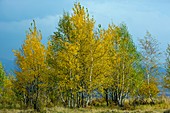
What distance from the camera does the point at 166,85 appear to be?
4325cm

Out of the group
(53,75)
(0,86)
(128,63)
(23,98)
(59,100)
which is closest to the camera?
(53,75)

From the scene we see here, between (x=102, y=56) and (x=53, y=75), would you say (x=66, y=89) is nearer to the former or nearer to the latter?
(x=53, y=75)

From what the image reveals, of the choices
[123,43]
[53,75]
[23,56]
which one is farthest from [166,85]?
[23,56]

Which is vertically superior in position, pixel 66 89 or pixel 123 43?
pixel 123 43

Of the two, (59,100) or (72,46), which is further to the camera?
(59,100)

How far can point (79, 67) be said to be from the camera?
116 ft

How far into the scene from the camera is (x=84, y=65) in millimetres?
35375

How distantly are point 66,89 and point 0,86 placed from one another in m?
22.8

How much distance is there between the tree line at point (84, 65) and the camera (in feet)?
115

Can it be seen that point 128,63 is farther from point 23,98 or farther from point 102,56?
point 23,98

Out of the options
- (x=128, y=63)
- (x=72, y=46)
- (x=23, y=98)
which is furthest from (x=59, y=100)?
(x=72, y=46)

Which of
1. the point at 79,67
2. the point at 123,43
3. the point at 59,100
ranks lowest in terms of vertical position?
the point at 59,100

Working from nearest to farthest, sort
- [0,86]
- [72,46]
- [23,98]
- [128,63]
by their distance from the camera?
[72,46] < [128,63] < [23,98] < [0,86]

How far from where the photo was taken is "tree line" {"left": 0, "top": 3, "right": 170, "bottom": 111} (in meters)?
34.9
